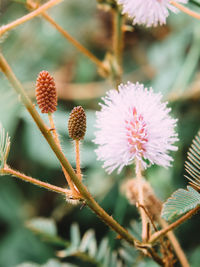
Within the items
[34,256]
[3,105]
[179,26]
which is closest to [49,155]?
[3,105]

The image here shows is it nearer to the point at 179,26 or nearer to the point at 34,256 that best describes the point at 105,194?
the point at 34,256

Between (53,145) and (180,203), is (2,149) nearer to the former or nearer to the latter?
(53,145)

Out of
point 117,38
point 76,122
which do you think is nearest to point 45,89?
point 76,122

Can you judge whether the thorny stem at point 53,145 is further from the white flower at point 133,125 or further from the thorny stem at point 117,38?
the thorny stem at point 117,38

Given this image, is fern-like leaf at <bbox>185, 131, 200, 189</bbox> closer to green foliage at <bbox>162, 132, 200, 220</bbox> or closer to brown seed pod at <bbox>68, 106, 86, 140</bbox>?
green foliage at <bbox>162, 132, 200, 220</bbox>

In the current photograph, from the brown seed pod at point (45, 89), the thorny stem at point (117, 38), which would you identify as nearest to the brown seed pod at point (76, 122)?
the brown seed pod at point (45, 89)
